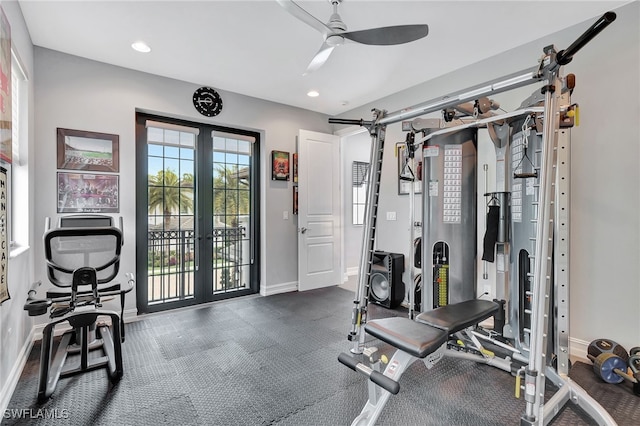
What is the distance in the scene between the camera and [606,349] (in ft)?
7.48

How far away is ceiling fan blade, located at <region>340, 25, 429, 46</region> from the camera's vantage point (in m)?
2.09

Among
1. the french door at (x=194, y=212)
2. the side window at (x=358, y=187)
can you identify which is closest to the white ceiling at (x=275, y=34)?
the french door at (x=194, y=212)

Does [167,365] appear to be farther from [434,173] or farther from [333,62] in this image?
[333,62]

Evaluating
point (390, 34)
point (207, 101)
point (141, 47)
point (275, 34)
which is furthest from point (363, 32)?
point (207, 101)

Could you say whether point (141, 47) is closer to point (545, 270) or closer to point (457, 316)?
point (457, 316)

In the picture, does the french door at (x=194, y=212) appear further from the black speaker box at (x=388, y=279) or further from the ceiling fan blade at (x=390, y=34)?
the ceiling fan blade at (x=390, y=34)

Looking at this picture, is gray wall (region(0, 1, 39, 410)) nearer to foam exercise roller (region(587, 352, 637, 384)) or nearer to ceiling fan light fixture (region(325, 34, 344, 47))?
ceiling fan light fixture (region(325, 34, 344, 47))

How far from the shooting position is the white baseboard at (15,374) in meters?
1.90

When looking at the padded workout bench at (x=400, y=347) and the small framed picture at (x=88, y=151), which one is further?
the small framed picture at (x=88, y=151)

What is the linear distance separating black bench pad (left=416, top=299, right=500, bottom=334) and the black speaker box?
1.74 meters

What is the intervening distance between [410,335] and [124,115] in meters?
3.57

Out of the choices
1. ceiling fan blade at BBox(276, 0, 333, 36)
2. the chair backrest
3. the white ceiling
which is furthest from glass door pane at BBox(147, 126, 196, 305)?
ceiling fan blade at BBox(276, 0, 333, 36)

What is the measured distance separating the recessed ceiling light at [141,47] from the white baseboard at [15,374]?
2.71 metres

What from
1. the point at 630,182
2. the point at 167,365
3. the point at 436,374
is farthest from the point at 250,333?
the point at 630,182
